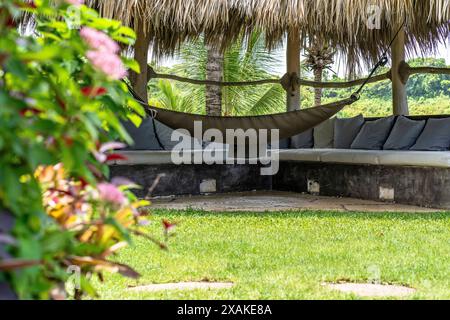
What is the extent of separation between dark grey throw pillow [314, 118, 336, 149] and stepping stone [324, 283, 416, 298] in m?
4.08

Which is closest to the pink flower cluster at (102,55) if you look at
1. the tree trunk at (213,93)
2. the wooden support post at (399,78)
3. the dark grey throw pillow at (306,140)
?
the wooden support post at (399,78)

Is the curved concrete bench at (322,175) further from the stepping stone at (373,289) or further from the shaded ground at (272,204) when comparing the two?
the stepping stone at (373,289)

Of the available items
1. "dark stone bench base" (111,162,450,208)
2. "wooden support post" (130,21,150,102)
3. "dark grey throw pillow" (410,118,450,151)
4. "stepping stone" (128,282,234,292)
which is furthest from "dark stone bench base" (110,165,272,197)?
"stepping stone" (128,282,234,292)

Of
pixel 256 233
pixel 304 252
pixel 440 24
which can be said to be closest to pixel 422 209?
pixel 256 233

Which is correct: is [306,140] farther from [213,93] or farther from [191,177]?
[213,93]

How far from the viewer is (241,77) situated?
12.4 m

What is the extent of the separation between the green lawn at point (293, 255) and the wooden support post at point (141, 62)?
1.98 metres

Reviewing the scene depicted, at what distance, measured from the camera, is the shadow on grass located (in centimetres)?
376

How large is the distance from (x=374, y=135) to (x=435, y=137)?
2.36 feet

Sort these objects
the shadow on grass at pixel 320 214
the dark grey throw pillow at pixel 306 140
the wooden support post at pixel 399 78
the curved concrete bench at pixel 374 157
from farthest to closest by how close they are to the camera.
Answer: the dark grey throw pillow at pixel 306 140
the wooden support post at pixel 399 78
the curved concrete bench at pixel 374 157
the shadow on grass at pixel 320 214

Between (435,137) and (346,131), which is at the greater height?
(346,131)

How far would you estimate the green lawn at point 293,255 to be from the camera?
200 cm

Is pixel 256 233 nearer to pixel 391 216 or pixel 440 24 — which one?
pixel 391 216

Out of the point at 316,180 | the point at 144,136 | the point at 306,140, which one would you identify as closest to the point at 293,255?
the point at 316,180
